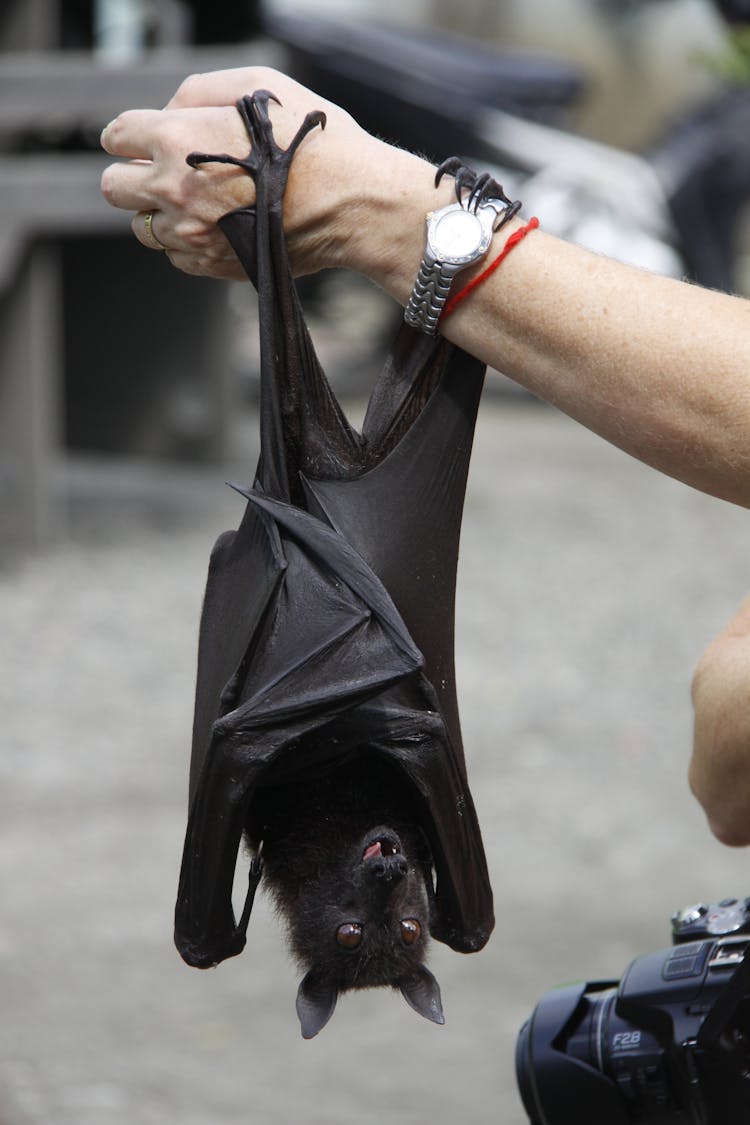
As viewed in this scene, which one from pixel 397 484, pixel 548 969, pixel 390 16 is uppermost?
pixel 397 484

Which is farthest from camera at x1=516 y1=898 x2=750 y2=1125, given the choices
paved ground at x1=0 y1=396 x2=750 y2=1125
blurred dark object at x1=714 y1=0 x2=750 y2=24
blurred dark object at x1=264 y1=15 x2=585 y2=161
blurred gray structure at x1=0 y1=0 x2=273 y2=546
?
blurred dark object at x1=264 y1=15 x2=585 y2=161

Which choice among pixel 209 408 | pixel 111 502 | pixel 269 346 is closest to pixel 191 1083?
pixel 269 346

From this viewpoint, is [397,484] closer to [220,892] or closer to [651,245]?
[220,892]

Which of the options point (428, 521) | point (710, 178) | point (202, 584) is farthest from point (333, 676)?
point (710, 178)

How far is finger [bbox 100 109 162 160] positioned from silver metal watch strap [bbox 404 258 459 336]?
0.99ft

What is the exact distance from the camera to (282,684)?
4.95ft

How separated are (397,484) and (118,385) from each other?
252 inches

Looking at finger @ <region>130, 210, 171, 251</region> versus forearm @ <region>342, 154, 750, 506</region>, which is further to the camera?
finger @ <region>130, 210, 171, 251</region>

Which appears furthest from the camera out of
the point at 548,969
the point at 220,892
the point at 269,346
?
the point at 548,969

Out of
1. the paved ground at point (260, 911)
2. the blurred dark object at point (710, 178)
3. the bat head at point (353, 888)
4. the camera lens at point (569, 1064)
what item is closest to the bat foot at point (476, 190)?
the bat head at point (353, 888)

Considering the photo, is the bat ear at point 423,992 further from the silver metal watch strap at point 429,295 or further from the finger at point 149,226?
the finger at point 149,226

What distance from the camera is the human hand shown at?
4.70ft

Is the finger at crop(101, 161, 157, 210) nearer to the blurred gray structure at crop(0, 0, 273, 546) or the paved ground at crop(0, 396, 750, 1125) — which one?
the paved ground at crop(0, 396, 750, 1125)

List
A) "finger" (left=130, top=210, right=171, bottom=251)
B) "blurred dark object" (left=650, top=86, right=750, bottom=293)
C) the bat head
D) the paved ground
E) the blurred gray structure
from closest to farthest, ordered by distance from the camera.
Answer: "finger" (left=130, top=210, right=171, bottom=251) → the bat head → the paved ground → the blurred gray structure → "blurred dark object" (left=650, top=86, right=750, bottom=293)
